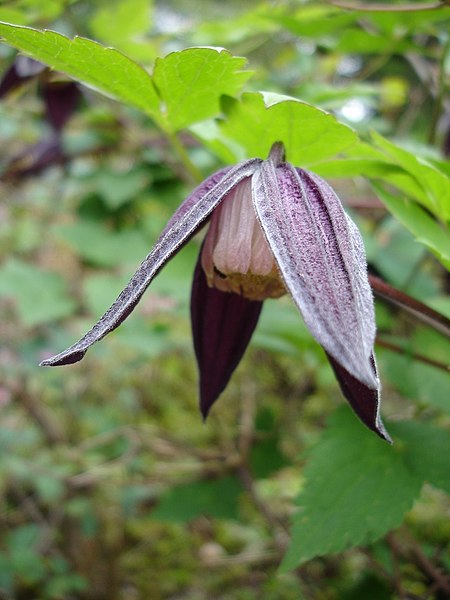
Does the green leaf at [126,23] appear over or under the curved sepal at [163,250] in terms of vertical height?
over

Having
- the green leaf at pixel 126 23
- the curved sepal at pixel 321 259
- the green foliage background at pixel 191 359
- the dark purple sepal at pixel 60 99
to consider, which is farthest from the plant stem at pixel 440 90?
the dark purple sepal at pixel 60 99

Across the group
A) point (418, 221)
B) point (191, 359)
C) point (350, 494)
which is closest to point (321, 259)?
point (418, 221)

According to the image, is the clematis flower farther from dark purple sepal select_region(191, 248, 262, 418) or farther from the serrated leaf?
the serrated leaf

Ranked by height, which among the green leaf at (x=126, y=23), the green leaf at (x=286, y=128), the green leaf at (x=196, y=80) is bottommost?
the green leaf at (x=286, y=128)

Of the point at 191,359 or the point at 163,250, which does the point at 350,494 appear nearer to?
the point at 163,250

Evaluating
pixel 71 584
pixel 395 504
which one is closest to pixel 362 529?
pixel 395 504

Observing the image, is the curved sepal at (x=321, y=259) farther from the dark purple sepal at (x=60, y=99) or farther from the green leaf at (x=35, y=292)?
the green leaf at (x=35, y=292)

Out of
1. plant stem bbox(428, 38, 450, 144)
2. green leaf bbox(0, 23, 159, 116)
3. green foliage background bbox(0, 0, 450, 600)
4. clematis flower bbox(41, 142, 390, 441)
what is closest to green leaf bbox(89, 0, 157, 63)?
green foliage background bbox(0, 0, 450, 600)
